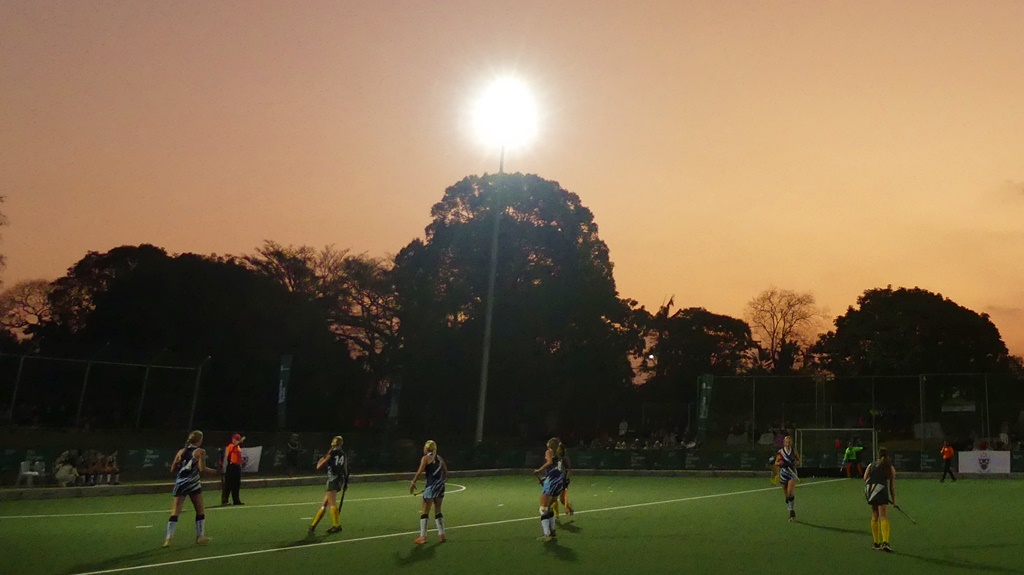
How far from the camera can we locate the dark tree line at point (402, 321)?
51.1m

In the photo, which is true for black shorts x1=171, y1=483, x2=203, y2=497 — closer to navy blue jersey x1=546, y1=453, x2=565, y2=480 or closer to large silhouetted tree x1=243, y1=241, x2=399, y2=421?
navy blue jersey x1=546, y1=453, x2=565, y2=480

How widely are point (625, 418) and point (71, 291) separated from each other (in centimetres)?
3886

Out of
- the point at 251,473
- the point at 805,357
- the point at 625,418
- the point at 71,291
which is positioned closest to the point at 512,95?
the point at 251,473

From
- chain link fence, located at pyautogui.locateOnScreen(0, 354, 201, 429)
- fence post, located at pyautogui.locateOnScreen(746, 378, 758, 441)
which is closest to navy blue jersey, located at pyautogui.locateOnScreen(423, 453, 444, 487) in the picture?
chain link fence, located at pyautogui.locateOnScreen(0, 354, 201, 429)

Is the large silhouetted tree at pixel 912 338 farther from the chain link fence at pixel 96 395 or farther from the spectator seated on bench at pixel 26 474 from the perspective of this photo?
the spectator seated on bench at pixel 26 474

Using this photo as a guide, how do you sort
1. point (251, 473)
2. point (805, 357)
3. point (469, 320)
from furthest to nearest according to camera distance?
point (805, 357) < point (469, 320) < point (251, 473)

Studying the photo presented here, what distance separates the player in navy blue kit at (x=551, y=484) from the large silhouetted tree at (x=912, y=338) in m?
58.3

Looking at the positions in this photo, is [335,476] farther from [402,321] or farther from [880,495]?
[402,321]

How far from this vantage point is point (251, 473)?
3309 centimetres

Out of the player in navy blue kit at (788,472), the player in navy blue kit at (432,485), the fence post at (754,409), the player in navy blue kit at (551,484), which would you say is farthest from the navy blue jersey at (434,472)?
the fence post at (754,409)

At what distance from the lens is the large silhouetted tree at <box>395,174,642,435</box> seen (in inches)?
2024

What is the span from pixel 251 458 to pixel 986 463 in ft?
103

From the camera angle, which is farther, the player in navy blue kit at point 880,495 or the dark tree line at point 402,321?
the dark tree line at point 402,321

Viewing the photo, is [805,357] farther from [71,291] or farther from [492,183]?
[71,291]
